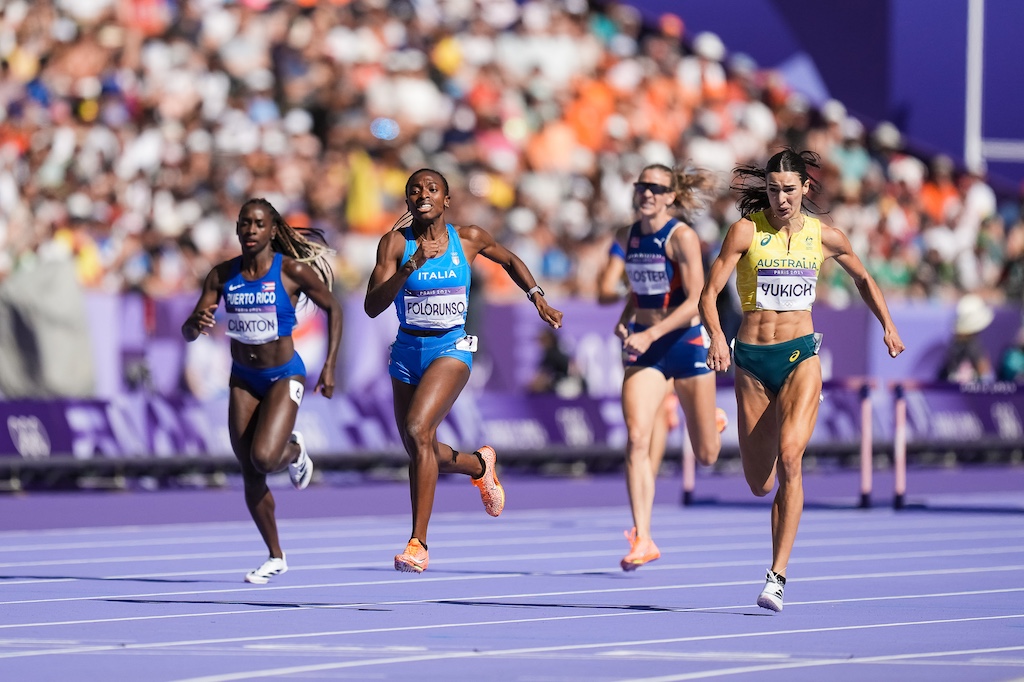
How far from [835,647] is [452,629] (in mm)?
1752

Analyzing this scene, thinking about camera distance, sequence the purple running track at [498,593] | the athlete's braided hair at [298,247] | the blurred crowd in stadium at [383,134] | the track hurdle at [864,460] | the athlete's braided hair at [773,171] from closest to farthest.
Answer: the purple running track at [498,593] → the athlete's braided hair at [773,171] → the athlete's braided hair at [298,247] → the track hurdle at [864,460] → the blurred crowd in stadium at [383,134]

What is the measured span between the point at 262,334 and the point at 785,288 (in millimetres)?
3036

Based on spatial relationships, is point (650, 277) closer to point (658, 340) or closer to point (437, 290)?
point (658, 340)

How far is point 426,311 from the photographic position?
36.9 feet

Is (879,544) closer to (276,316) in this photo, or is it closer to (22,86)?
(276,316)

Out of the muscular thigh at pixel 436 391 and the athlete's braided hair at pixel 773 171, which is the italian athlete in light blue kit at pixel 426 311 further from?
the athlete's braided hair at pixel 773 171

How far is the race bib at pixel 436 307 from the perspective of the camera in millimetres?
11203

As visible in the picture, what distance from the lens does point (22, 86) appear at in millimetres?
24078

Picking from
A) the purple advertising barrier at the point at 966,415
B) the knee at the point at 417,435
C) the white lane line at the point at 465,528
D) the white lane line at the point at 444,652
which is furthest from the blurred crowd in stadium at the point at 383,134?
the white lane line at the point at 444,652

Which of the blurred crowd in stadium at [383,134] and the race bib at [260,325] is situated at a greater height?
the blurred crowd in stadium at [383,134]

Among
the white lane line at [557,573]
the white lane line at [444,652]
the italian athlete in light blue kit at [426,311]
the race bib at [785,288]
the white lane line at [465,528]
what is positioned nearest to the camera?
the white lane line at [444,652]

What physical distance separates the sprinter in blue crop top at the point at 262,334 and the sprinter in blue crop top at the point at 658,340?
2.11 metres

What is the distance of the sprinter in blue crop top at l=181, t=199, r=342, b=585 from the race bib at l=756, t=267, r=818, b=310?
8.28 ft

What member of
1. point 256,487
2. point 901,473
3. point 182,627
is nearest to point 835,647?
point 182,627
